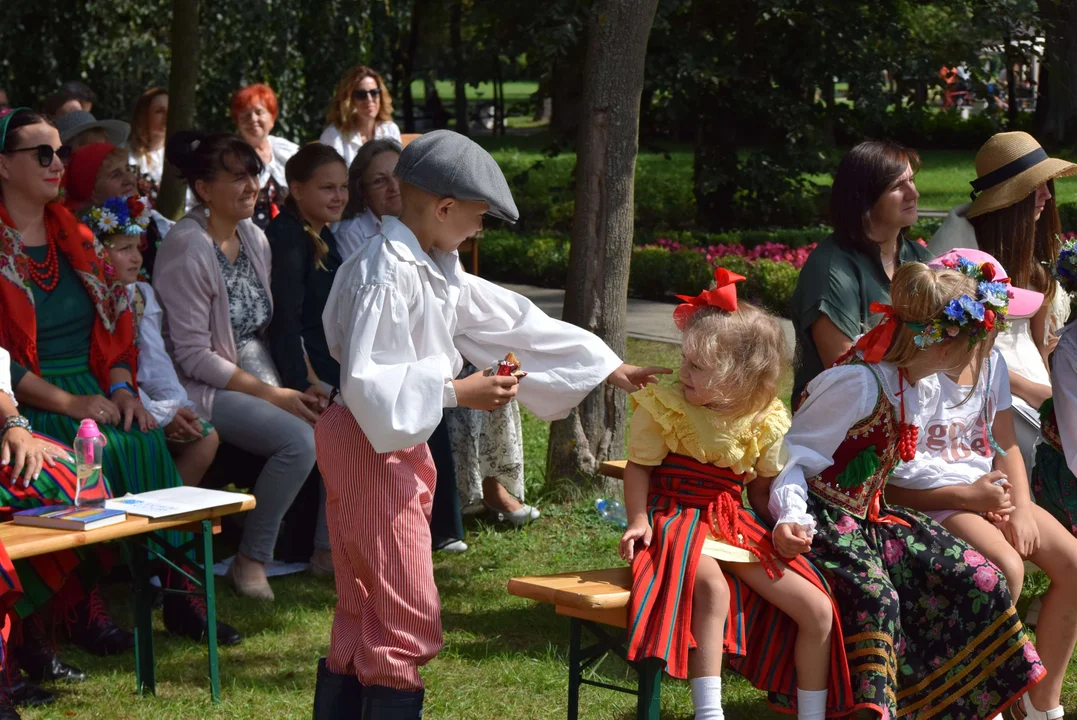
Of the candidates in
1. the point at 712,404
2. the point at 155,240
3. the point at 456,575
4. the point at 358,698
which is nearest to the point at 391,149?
the point at 155,240

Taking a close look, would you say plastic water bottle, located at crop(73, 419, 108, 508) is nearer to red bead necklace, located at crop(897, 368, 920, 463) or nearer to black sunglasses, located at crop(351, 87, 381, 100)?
red bead necklace, located at crop(897, 368, 920, 463)

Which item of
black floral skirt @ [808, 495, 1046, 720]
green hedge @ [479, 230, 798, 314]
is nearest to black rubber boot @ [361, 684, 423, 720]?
black floral skirt @ [808, 495, 1046, 720]

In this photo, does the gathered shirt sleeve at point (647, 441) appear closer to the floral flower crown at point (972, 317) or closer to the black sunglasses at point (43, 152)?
the floral flower crown at point (972, 317)

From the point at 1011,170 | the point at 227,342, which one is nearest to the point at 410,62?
the point at 227,342

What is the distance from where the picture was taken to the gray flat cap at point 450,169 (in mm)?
3123

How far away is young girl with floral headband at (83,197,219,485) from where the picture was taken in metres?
4.80

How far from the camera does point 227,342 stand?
16.8 feet

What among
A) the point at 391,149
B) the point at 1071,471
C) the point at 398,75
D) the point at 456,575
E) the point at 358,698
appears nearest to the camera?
the point at 358,698

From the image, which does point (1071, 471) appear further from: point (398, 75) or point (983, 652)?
point (398, 75)

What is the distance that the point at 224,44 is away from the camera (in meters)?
13.5

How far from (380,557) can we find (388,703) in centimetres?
35

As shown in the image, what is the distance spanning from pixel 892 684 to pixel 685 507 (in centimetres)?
73

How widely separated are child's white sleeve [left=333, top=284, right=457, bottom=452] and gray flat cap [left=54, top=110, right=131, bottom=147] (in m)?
3.91

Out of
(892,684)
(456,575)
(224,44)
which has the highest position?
(224,44)
